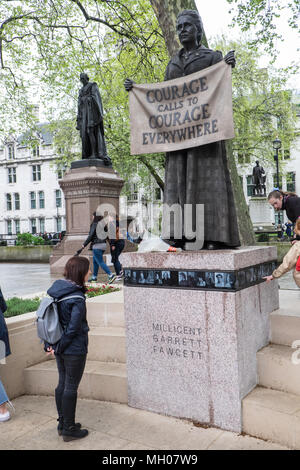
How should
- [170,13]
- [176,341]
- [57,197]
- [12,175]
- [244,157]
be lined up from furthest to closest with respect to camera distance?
[12,175], [57,197], [244,157], [170,13], [176,341]

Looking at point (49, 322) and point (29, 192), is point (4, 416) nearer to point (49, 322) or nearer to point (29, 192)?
point (49, 322)

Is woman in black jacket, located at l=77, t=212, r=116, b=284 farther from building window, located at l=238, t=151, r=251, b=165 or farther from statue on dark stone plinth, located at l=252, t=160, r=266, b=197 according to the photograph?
statue on dark stone plinth, located at l=252, t=160, r=266, b=197

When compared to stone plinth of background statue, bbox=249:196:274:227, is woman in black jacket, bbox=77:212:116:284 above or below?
below

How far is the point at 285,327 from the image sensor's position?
422cm

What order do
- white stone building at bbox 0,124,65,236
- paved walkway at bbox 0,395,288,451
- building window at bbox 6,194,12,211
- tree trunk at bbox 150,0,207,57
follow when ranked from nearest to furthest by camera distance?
paved walkway at bbox 0,395,288,451
tree trunk at bbox 150,0,207,57
white stone building at bbox 0,124,65,236
building window at bbox 6,194,12,211

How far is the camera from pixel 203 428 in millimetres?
3719

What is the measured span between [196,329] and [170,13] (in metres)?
7.30

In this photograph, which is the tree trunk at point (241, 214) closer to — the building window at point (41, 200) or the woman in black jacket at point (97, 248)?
the woman in black jacket at point (97, 248)

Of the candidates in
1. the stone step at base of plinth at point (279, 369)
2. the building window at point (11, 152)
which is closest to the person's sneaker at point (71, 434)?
the stone step at base of plinth at point (279, 369)

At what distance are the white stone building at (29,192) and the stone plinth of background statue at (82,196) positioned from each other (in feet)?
148

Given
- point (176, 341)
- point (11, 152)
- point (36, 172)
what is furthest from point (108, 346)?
point (11, 152)

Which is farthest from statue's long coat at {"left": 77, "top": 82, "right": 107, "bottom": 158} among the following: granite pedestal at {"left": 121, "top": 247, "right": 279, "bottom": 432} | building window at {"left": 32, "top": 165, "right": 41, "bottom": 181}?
building window at {"left": 32, "top": 165, "right": 41, "bottom": 181}

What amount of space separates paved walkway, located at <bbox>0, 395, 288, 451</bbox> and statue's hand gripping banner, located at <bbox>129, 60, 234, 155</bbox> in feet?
8.81

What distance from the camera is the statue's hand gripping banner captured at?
3832mm
